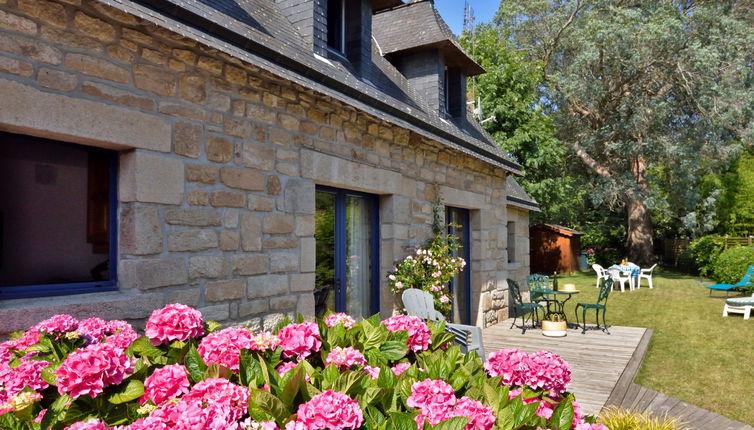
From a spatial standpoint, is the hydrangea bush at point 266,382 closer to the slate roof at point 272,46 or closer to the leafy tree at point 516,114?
the slate roof at point 272,46

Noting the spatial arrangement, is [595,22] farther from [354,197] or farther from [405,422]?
[405,422]

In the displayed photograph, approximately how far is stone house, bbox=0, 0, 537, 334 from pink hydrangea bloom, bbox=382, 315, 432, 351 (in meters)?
1.82

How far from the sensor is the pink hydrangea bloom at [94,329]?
2316 mm

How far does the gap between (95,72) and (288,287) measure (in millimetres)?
2243

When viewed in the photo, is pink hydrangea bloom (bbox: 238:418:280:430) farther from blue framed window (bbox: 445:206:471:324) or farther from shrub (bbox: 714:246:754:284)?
shrub (bbox: 714:246:754:284)

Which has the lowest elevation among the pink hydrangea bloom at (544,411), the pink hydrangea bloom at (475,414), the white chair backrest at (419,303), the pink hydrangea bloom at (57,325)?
the white chair backrest at (419,303)

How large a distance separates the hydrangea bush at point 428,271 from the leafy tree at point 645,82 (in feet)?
47.1

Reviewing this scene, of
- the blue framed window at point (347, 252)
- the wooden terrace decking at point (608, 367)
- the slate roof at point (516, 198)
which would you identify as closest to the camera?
the wooden terrace decking at point (608, 367)

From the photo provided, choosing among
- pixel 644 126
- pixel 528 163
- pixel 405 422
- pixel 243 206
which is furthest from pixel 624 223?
pixel 405 422

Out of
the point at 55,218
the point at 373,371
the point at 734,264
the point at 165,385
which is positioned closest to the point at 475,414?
the point at 373,371

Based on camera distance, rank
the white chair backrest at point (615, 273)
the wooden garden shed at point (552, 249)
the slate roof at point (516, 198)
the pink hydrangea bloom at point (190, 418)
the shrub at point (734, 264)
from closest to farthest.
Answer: the pink hydrangea bloom at point (190, 418)
the slate roof at point (516, 198)
the shrub at point (734, 264)
the white chair backrest at point (615, 273)
the wooden garden shed at point (552, 249)

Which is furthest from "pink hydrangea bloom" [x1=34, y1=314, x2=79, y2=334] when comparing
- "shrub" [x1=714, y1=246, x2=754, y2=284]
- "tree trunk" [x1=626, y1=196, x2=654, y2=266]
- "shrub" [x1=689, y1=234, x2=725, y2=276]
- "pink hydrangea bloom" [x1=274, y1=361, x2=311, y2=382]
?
"tree trunk" [x1=626, y1=196, x2=654, y2=266]

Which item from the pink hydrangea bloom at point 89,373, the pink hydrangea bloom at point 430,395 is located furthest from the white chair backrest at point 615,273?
the pink hydrangea bloom at point 89,373

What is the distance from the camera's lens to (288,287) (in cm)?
454
